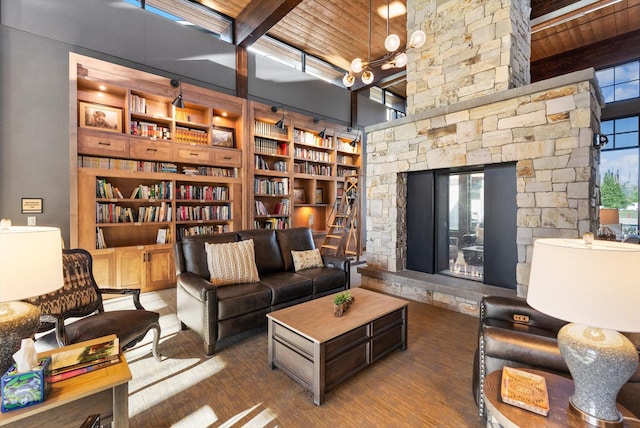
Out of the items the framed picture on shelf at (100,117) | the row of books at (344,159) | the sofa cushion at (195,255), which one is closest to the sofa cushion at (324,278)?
the sofa cushion at (195,255)

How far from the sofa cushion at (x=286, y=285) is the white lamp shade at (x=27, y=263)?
6.27ft

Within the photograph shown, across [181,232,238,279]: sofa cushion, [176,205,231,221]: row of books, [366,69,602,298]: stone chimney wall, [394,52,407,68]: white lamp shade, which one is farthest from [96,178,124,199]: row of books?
[366,69,602,298]: stone chimney wall

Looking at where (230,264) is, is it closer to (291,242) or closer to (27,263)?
(291,242)

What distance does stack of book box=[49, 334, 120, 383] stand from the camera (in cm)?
130

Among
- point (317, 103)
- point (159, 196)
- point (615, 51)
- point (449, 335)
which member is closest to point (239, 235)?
point (159, 196)

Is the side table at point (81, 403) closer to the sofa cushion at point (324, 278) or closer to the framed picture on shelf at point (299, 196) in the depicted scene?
the sofa cushion at point (324, 278)

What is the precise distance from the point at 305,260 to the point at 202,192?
2.31m

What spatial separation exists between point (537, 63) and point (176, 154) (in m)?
7.76

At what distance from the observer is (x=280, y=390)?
2059 mm

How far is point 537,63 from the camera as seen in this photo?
6.57 metres

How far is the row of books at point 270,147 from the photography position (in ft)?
18.5

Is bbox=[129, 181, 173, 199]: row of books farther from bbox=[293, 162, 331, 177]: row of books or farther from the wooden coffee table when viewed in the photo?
the wooden coffee table

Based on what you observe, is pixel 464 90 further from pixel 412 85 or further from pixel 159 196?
pixel 159 196

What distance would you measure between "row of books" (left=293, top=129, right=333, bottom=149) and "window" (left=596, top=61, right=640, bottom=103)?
20.2 feet
